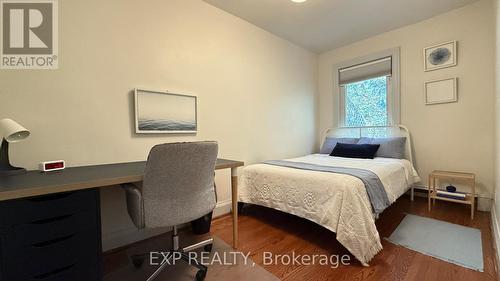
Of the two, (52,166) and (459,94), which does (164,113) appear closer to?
(52,166)

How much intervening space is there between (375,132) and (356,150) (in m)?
0.62

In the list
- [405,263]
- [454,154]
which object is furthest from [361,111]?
[405,263]

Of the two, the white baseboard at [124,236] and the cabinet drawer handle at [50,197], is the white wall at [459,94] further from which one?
the cabinet drawer handle at [50,197]

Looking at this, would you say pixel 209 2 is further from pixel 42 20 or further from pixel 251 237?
pixel 251 237

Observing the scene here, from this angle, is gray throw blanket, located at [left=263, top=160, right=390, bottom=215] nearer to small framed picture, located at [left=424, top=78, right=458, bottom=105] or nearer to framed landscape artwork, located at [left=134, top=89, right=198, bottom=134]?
framed landscape artwork, located at [left=134, top=89, right=198, bottom=134]

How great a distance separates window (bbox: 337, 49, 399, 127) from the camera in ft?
10.3

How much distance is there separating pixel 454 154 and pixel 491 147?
12.6 inches

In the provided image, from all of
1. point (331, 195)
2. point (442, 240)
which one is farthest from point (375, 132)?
point (331, 195)

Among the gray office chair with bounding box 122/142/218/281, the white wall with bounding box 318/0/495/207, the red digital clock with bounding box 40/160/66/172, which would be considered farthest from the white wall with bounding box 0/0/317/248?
the white wall with bounding box 318/0/495/207

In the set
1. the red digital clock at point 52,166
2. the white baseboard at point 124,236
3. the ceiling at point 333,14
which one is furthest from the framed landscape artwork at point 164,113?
the ceiling at point 333,14

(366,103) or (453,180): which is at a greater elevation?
(366,103)

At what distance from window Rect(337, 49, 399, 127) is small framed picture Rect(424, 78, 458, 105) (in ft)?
1.15

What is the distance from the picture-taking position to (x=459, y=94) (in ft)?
Result: 8.55

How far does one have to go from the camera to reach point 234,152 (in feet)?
8.58
